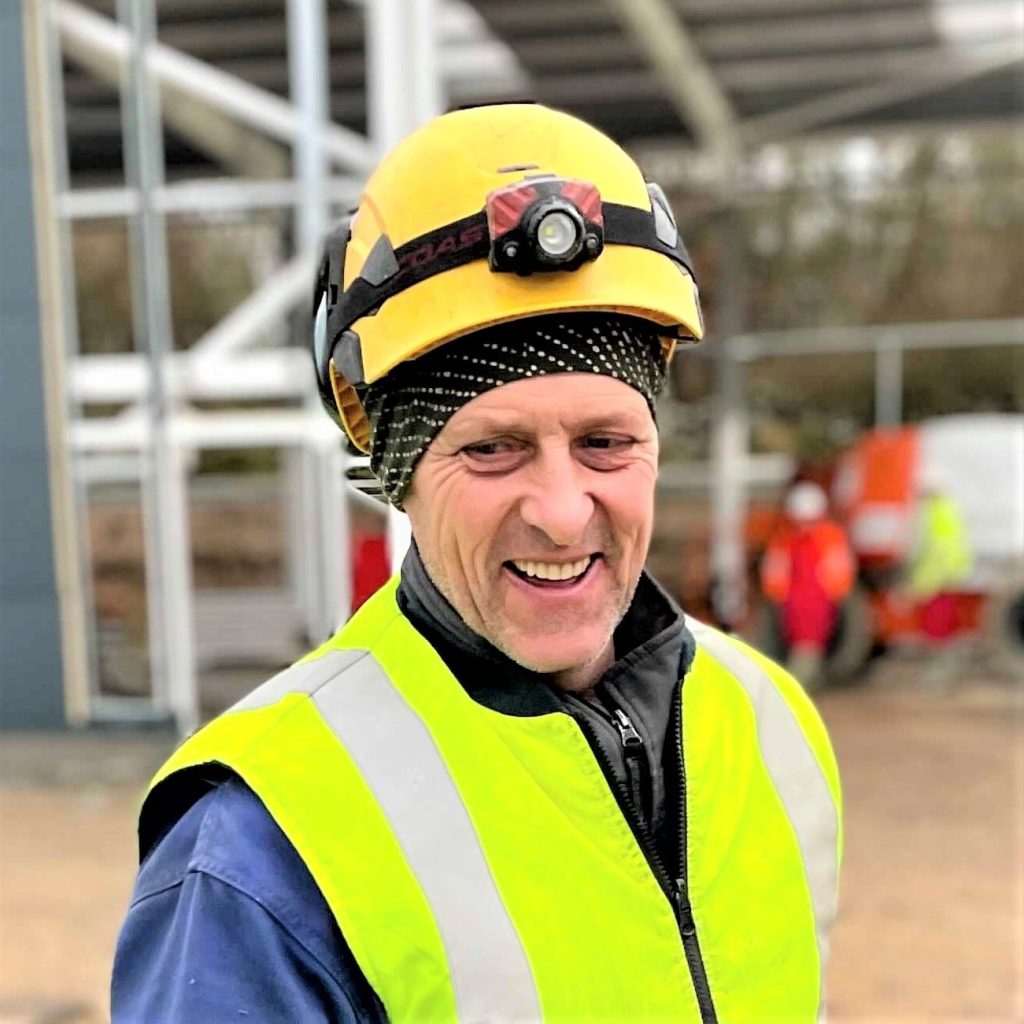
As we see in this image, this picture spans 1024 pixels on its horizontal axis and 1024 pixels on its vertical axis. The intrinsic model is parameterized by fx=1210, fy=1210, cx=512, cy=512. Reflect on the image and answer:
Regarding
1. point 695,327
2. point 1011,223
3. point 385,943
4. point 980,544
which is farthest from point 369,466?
point 1011,223

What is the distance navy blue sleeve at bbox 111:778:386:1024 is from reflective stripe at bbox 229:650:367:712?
0.45ft

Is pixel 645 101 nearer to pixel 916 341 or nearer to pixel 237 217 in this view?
pixel 916 341

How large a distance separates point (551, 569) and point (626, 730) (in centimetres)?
21

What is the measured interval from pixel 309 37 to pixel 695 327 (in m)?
5.28

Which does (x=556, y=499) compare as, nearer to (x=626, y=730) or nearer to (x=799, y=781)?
(x=626, y=730)

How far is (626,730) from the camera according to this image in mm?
1348

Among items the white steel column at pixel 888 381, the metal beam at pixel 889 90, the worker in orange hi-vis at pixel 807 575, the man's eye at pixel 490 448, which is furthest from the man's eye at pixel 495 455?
the white steel column at pixel 888 381

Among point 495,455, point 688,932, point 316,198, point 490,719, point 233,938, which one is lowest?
point 688,932

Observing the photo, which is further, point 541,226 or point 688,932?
point 688,932

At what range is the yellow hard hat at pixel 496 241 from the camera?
1195mm

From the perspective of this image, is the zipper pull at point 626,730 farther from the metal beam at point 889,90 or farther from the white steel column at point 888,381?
the white steel column at point 888,381

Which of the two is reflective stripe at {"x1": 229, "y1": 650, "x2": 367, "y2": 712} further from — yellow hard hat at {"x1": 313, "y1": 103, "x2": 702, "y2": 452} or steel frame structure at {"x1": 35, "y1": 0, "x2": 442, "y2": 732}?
steel frame structure at {"x1": 35, "y1": 0, "x2": 442, "y2": 732}

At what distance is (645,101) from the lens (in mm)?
9758

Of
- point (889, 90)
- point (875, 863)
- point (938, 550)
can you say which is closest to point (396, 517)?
point (875, 863)
